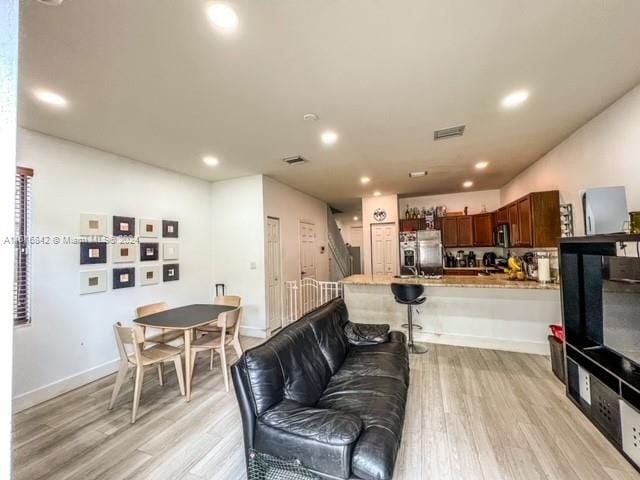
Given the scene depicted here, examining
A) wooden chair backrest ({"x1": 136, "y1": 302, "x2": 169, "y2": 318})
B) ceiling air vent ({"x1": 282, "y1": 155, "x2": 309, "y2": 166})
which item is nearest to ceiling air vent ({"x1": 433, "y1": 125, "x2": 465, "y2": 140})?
ceiling air vent ({"x1": 282, "y1": 155, "x2": 309, "y2": 166})

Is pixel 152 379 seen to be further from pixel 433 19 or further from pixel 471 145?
pixel 471 145

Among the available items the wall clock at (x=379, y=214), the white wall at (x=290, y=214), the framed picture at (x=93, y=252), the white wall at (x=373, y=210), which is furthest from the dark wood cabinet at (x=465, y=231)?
the framed picture at (x=93, y=252)

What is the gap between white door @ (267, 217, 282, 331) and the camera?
199 inches

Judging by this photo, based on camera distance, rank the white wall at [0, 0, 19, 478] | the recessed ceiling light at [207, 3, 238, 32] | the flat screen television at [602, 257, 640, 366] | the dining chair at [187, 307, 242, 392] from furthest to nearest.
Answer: the dining chair at [187, 307, 242, 392], the flat screen television at [602, 257, 640, 366], the recessed ceiling light at [207, 3, 238, 32], the white wall at [0, 0, 19, 478]

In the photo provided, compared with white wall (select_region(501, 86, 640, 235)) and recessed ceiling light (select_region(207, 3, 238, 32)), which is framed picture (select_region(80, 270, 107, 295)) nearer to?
recessed ceiling light (select_region(207, 3, 238, 32))

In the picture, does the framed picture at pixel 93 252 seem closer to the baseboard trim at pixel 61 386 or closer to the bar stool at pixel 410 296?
the baseboard trim at pixel 61 386

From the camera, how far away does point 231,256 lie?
5.08 m

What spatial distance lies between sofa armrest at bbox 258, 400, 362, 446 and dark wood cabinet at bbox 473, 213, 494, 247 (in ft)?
19.7

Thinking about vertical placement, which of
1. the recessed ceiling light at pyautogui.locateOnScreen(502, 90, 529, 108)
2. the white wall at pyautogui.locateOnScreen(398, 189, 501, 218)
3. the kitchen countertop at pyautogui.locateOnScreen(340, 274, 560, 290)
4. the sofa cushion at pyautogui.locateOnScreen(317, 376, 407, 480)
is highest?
the recessed ceiling light at pyautogui.locateOnScreen(502, 90, 529, 108)

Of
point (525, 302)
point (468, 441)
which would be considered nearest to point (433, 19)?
point (468, 441)

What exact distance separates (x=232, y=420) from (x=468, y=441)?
1.97 m

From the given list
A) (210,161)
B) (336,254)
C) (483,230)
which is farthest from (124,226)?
(483,230)

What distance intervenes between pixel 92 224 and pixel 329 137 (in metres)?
3.12

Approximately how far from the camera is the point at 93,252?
133 inches
